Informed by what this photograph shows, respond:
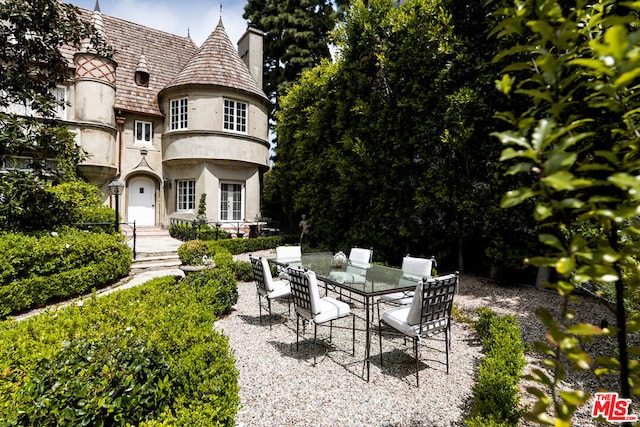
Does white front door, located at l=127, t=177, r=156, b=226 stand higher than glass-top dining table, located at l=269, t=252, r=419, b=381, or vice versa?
white front door, located at l=127, t=177, r=156, b=226

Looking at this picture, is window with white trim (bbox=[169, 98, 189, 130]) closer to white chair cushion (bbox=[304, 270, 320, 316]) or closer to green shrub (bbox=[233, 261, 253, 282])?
green shrub (bbox=[233, 261, 253, 282])

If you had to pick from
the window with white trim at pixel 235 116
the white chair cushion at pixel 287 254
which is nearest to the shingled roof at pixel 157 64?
the window with white trim at pixel 235 116

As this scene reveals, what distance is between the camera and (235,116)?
56.2 feet

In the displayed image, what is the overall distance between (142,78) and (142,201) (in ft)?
23.0

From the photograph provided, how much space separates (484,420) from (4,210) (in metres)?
10.6

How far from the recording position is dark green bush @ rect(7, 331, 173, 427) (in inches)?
78.7

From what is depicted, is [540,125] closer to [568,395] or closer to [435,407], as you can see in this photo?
[568,395]

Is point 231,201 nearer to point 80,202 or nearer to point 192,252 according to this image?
point 80,202

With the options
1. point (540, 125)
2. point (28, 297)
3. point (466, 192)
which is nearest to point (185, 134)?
point (28, 297)

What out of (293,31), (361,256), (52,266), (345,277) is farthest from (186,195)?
(293,31)

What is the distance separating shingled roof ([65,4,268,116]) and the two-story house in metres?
0.06

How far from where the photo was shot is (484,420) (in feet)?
9.13

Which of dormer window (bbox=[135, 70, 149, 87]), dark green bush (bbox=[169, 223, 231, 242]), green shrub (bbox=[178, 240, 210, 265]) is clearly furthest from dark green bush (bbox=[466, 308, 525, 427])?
dormer window (bbox=[135, 70, 149, 87])

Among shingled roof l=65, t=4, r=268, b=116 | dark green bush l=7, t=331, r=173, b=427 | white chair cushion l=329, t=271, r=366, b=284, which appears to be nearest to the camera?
dark green bush l=7, t=331, r=173, b=427
